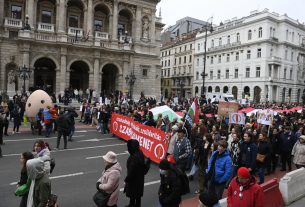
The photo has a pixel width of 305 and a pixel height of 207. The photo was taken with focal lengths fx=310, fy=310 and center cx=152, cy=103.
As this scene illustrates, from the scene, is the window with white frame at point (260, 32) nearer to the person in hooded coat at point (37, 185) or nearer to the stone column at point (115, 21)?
the stone column at point (115, 21)

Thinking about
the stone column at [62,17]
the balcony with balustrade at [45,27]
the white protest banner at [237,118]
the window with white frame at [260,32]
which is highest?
the window with white frame at [260,32]

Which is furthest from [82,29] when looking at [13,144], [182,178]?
[182,178]

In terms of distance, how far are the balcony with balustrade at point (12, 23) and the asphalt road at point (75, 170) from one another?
73.8ft

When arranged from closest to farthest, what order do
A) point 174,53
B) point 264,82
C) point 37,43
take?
point 37,43 → point 264,82 → point 174,53

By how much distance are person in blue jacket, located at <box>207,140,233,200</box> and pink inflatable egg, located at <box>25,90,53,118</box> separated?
Answer: 13527mm

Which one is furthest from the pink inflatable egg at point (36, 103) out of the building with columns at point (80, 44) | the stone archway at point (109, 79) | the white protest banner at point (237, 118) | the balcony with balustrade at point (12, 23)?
the stone archway at point (109, 79)

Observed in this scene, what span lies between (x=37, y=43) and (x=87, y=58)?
6.26 metres

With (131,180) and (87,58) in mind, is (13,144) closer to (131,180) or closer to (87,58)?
(131,180)

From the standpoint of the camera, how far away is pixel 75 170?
1060 centimetres

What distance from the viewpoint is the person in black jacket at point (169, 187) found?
17.0ft

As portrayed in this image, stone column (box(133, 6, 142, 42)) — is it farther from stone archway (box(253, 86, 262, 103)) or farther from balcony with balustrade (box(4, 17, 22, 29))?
stone archway (box(253, 86, 262, 103))

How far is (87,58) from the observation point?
39344 mm

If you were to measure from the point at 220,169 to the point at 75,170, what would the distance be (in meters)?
5.75

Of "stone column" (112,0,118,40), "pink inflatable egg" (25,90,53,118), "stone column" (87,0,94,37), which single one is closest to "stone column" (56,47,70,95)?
"stone column" (87,0,94,37)
